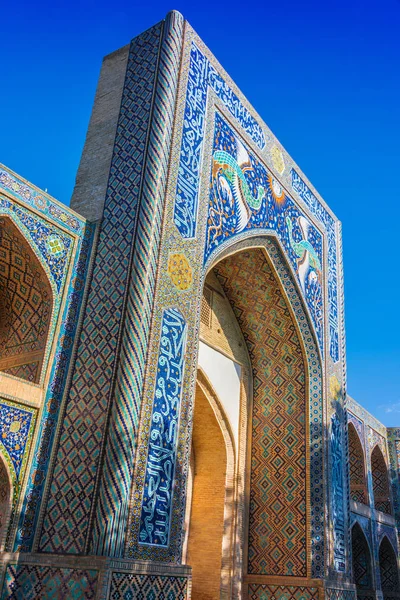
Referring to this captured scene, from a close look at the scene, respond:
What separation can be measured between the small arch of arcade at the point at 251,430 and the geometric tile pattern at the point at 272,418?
13mm

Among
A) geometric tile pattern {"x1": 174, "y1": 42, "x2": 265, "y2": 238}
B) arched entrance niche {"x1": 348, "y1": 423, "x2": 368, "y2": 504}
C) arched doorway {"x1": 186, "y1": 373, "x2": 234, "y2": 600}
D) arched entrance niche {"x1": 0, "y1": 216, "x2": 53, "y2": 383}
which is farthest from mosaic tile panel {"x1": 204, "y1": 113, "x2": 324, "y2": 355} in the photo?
arched entrance niche {"x1": 348, "y1": 423, "x2": 368, "y2": 504}

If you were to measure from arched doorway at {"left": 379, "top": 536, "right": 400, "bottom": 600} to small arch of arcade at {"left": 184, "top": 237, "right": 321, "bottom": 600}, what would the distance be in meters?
5.79

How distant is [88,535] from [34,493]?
0.54m

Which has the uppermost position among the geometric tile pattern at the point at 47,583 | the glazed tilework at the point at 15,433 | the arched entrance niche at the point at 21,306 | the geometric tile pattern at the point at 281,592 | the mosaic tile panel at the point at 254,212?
the mosaic tile panel at the point at 254,212

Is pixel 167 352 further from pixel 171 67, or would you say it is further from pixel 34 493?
pixel 171 67

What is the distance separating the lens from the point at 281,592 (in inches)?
288

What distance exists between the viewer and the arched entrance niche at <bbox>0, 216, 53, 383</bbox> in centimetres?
529

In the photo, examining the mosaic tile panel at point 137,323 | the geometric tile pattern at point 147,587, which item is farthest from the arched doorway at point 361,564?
the mosaic tile panel at point 137,323

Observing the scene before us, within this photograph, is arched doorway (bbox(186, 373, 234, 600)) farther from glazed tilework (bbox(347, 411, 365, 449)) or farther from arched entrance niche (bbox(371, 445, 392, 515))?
arched entrance niche (bbox(371, 445, 392, 515))

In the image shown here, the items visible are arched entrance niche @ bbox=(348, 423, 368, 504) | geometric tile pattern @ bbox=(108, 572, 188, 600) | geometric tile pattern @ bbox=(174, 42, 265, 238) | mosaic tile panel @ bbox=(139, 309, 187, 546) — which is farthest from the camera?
arched entrance niche @ bbox=(348, 423, 368, 504)

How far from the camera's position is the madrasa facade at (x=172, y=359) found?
15.6 ft

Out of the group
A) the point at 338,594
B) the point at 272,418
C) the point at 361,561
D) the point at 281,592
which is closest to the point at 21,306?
the point at 272,418

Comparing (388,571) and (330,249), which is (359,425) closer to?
(388,571)

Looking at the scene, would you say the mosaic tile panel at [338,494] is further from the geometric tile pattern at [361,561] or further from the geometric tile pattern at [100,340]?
the geometric tile pattern at [100,340]
